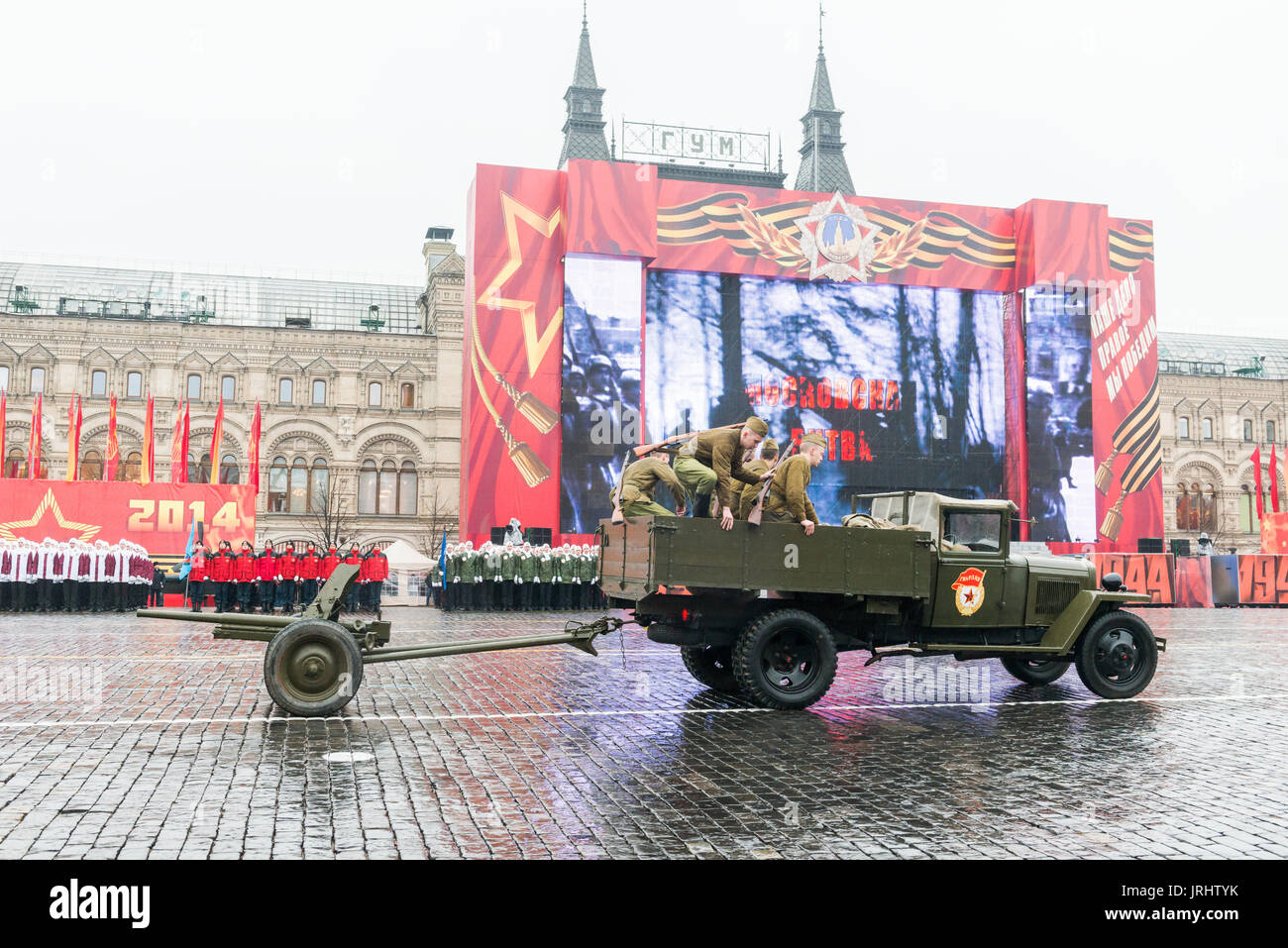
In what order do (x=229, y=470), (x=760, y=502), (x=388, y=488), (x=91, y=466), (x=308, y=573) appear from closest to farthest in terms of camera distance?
(x=760, y=502) < (x=308, y=573) < (x=91, y=466) < (x=229, y=470) < (x=388, y=488)

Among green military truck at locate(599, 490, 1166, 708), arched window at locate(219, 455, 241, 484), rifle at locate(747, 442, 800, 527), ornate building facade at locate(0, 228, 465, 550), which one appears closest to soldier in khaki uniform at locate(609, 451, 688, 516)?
green military truck at locate(599, 490, 1166, 708)

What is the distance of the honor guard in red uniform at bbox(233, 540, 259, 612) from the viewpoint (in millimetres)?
23875

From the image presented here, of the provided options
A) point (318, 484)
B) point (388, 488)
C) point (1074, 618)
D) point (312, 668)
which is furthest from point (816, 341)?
point (312, 668)

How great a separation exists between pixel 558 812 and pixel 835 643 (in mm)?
4955

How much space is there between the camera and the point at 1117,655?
1116 cm

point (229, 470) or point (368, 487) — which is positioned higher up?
point (229, 470)

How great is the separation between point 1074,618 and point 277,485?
4363cm

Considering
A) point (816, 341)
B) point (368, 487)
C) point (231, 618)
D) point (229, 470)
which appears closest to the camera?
point (231, 618)

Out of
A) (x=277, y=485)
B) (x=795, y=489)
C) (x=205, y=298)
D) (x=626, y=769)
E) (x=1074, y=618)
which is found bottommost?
(x=626, y=769)

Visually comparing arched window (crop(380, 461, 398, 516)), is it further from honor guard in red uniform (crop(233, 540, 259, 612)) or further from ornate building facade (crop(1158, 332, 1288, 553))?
ornate building facade (crop(1158, 332, 1288, 553))

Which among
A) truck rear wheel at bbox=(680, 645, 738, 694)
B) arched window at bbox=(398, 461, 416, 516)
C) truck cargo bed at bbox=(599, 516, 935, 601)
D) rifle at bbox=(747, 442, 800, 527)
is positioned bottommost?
truck rear wheel at bbox=(680, 645, 738, 694)

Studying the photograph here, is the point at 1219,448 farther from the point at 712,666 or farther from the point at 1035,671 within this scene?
the point at 712,666

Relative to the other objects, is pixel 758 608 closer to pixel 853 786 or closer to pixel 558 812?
pixel 853 786

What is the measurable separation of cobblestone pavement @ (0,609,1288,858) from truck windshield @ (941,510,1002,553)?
1.62 m
